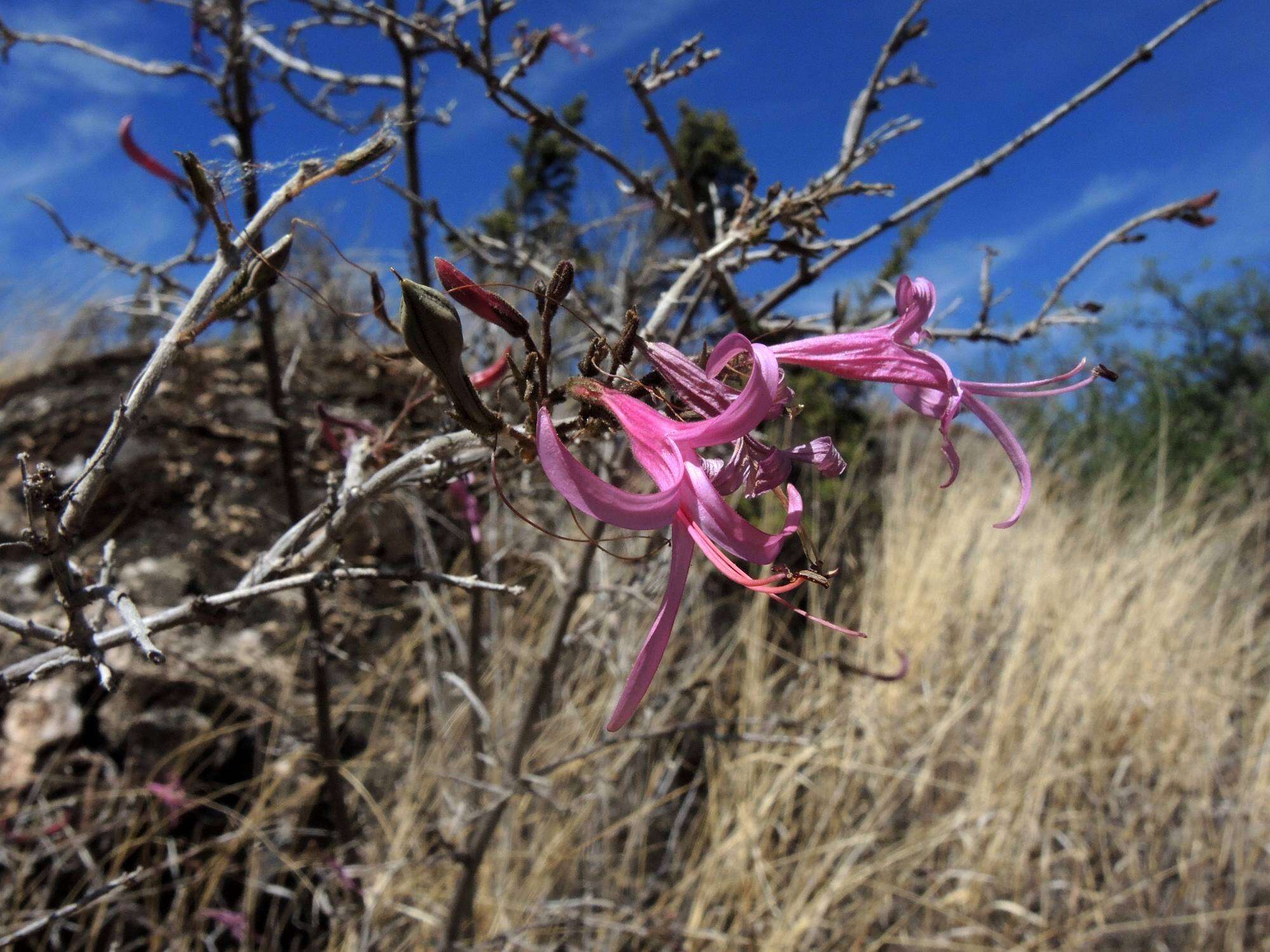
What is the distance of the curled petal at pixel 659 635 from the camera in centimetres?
34

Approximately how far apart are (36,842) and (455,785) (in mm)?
866

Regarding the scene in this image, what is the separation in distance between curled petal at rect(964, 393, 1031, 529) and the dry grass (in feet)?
2.45

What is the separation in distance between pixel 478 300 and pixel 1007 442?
27 centimetres

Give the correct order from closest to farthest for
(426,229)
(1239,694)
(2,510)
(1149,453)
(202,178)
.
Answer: (202,178)
(426,229)
(2,510)
(1239,694)
(1149,453)

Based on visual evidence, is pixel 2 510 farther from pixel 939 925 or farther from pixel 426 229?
pixel 939 925

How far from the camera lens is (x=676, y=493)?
35cm

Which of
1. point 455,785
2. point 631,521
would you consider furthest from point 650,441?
point 455,785

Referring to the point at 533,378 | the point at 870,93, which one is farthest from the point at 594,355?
the point at 870,93

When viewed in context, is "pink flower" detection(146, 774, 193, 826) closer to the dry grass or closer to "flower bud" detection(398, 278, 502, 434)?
the dry grass

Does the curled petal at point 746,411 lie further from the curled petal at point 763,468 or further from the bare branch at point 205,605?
the bare branch at point 205,605

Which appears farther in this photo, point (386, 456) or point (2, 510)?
point (2, 510)

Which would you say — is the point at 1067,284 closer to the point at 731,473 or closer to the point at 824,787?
the point at 731,473

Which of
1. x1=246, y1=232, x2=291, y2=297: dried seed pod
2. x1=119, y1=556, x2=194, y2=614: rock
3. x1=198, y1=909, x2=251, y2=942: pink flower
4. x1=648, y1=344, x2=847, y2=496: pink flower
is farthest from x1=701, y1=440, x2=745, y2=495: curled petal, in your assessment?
x1=119, y1=556, x2=194, y2=614: rock

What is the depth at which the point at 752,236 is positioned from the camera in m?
0.66
